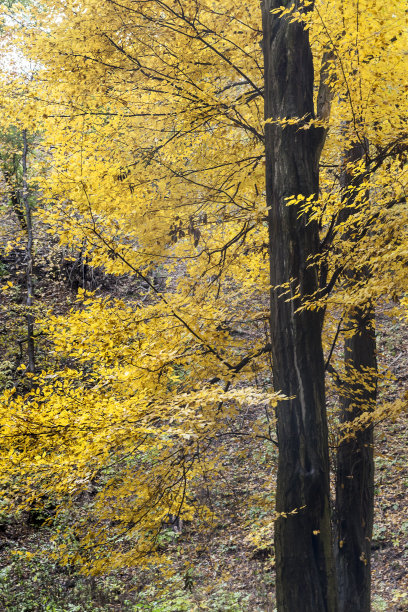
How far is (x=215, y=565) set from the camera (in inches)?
319

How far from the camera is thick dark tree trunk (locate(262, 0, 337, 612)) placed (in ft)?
13.0

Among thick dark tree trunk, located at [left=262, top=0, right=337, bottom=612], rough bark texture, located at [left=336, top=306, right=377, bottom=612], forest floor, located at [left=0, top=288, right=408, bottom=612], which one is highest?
thick dark tree trunk, located at [left=262, top=0, right=337, bottom=612]

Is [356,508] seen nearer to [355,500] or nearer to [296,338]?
[355,500]

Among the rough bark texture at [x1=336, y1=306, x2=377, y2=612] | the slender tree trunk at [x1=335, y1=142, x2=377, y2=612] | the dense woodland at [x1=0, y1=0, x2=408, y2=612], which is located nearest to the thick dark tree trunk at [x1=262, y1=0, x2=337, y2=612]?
the dense woodland at [x1=0, y1=0, x2=408, y2=612]

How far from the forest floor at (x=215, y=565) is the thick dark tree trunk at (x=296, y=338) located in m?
1.85

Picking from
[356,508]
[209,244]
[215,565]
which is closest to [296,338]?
[209,244]

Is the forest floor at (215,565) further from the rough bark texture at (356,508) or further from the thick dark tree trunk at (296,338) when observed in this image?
the thick dark tree trunk at (296,338)

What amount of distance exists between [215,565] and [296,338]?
17.9 ft

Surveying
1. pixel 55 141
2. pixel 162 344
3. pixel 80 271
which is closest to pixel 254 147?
pixel 55 141

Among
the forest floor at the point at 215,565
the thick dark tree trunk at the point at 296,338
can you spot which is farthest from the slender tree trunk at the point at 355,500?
the thick dark tree trunk at the point at 296,338

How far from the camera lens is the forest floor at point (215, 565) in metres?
6.90

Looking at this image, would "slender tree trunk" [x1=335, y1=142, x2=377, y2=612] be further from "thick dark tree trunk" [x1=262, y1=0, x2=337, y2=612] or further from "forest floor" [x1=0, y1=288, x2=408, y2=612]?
"thick dark tree trunk" [x1=262, y1=0, x2=337, y2=612]

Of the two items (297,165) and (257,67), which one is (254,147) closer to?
(257,67)

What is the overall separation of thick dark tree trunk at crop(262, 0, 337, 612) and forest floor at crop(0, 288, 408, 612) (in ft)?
6.07
